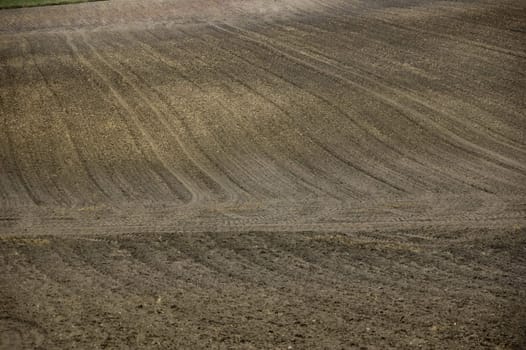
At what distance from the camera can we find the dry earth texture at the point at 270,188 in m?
8.24

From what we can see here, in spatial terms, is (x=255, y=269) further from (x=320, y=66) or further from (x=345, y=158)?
(x=320, y=66)

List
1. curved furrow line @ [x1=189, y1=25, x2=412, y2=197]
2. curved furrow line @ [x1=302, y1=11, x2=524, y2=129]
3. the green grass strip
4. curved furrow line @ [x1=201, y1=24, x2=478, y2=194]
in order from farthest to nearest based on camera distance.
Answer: the green grass strip, curved furrow line @ [x1=302, y1=11, x2=524, y2=129], curved furrow line @ [x1=201, y1=24, x2=478, y2=194], curved furrow line @ [x1=189, y1=25, x2=412, y2=197]

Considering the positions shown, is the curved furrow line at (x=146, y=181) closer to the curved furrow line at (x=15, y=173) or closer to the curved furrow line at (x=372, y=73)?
the curved furrow line at (x=15, y=173)

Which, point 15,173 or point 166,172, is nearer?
point 166,172

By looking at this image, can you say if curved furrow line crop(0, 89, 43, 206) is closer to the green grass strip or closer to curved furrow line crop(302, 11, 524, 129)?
curved furrow line crop(302, 11, 524, 129)

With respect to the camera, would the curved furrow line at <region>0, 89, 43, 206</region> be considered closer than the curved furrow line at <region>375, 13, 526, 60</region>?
Yes

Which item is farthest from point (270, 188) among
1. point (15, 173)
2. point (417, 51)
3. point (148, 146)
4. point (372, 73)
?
point (417, 51)

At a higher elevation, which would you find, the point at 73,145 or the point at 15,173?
the point at 73,145

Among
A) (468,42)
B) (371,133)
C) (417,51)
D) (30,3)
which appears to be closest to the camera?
(371,133)

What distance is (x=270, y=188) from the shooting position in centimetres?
1234

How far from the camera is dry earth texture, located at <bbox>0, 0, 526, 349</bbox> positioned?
8.24 metres

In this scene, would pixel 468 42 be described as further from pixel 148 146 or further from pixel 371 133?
pixel 148 146

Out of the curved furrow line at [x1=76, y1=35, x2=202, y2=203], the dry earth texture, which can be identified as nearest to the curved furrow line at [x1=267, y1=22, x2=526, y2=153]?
the dry earth texture

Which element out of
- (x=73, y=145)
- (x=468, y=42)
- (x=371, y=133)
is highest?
(x=468, y=42)
